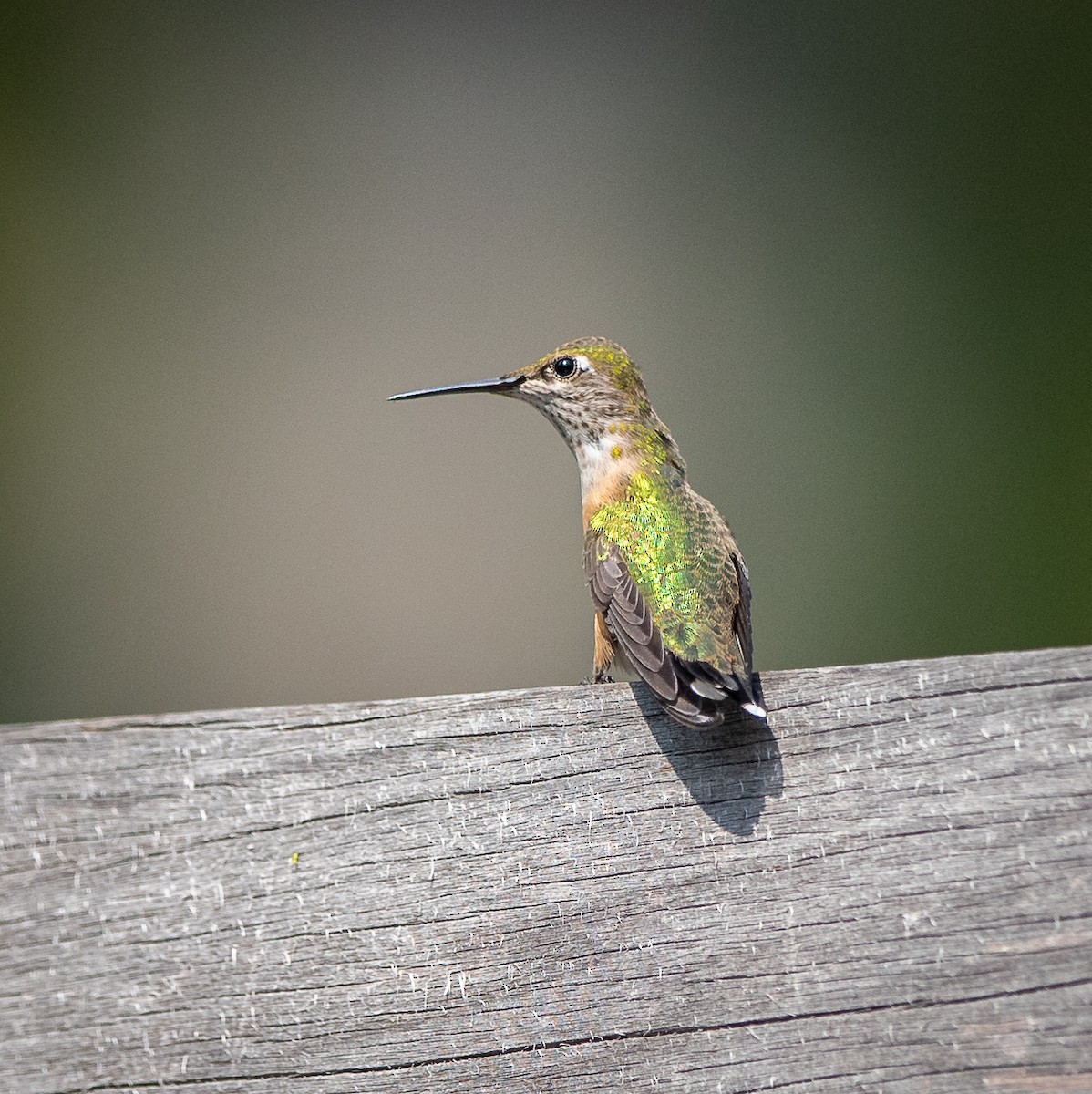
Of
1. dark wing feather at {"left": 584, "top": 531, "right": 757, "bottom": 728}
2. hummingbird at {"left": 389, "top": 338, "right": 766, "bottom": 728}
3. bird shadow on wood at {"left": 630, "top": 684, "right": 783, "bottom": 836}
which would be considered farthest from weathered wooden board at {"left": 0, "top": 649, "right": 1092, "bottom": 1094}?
hummingbird at {"left": 389, "top": 338, "right": 766, "bottom": 728}

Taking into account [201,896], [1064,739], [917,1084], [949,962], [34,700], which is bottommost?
[917,1084]

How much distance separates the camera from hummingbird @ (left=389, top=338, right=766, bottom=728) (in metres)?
2.32

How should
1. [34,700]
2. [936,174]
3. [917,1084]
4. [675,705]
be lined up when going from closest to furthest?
[917,1084] → [675,705] → [34,700] → [936,174]

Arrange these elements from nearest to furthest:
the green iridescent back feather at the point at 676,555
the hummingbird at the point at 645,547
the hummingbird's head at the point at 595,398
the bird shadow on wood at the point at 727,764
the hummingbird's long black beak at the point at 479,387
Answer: the bird shadow on wood at the point at 727,764, the hummingbird at the point at 645,547, the green iridescent back feather at the point at 676,555, the hummingbird's long black beak at the point at 479,387, the hummingbird's head at the point at 595,398

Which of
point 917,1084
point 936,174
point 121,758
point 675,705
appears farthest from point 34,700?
point 936,174

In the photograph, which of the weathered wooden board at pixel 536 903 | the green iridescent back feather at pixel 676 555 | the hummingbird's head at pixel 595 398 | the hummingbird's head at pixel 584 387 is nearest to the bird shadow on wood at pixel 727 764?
the weathered wooden board at pixel 536 903

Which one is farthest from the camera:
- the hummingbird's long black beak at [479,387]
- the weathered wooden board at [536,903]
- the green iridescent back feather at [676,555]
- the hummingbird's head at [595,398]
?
the hummingbird's head at [595,398]

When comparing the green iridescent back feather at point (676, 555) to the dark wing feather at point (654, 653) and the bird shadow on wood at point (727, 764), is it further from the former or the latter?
the bird shadow on wood at point (727, 764)

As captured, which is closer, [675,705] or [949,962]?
[949,962]

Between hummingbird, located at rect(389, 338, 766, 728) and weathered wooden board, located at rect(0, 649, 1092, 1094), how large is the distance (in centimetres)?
25

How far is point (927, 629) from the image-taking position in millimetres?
5156

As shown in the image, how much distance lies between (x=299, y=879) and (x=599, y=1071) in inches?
22.0

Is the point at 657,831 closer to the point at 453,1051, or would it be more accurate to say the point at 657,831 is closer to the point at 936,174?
the point at 453,1051

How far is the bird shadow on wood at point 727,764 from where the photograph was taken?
2.06m
